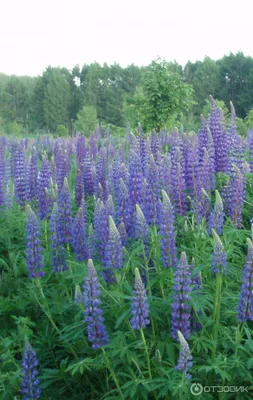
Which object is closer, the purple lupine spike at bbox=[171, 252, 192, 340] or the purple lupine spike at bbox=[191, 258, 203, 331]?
the purple lupine spike at bbox=[171, 252, 192, 340]

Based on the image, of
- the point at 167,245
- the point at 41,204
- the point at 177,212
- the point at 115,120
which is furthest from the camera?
the point at 115,120

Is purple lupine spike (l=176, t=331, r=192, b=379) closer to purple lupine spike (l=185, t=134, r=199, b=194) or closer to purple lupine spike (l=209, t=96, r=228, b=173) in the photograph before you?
purple lupine spike (l=185, t=134, r=199, b=194)

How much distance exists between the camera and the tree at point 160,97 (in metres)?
14.1

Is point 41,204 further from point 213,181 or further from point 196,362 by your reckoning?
point 196,362

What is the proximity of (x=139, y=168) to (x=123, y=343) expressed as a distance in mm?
1848

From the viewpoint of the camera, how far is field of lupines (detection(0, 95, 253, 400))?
2.75m

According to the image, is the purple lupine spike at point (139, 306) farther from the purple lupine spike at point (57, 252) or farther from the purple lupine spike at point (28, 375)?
the purple lupine spike at point (57, 252)

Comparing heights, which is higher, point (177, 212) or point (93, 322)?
point (177, 212)

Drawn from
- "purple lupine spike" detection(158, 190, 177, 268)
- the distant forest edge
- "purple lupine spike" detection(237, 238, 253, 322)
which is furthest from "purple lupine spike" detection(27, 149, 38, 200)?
the distant forest edge

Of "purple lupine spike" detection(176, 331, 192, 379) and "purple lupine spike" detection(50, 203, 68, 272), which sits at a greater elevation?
"purple lupine spike" detection(50, 203, 68, 272)

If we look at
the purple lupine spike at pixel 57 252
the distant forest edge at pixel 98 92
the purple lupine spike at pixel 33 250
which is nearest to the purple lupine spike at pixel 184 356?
the purple lupine spike at pixel 33 250

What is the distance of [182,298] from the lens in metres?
2.74

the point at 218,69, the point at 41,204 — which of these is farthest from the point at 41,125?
the point at 41,204

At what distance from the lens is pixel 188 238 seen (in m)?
4.21
